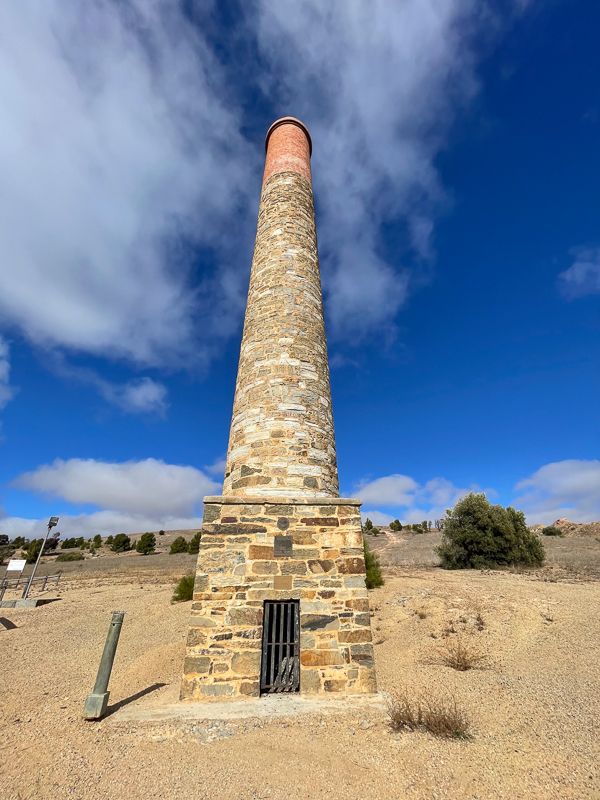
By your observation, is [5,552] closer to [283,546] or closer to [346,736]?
[283,546]

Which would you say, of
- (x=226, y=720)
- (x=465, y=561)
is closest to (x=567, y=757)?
(x=226, y=720)

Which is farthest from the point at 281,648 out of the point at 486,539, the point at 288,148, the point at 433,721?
the point at 486,539

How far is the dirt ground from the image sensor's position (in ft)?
11.3

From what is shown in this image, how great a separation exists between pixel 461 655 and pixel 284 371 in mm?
6613

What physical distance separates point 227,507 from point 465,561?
63.7 feet

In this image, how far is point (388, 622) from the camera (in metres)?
9.95

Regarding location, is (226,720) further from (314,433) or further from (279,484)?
(314,433)

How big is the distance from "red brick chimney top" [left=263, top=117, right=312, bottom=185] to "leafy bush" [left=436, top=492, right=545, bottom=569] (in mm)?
20005

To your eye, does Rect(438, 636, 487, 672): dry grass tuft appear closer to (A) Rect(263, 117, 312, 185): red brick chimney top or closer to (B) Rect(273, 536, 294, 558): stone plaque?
(B) Rect(273, 536, 294, 558): stone plaque

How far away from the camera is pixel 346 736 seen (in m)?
4.19

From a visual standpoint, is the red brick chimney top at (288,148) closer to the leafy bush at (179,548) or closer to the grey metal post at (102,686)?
the grey metal post at (102,686)

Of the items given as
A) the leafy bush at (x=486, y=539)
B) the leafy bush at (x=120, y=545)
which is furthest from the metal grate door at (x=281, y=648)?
the leafy bush at (x=120, y=545)

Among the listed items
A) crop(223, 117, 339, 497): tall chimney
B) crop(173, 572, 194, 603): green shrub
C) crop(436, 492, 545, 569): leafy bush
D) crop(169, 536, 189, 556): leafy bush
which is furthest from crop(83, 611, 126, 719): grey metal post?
crop(169, 536, 189, 556): leafy bush

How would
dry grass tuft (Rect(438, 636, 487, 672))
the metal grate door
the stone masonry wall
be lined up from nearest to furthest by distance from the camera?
1. the metal grate door
2. the stone masonry wall
3. dry grass tuft (Rect(438, 636, 487, 672))
